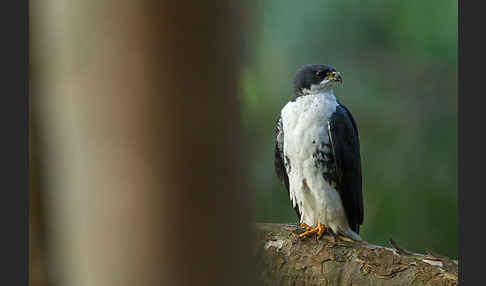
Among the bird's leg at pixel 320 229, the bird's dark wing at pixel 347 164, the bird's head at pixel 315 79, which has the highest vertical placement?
the bird's head at pixel 315 79

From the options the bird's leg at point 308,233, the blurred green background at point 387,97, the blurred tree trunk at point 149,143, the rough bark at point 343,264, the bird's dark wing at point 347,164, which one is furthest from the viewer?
the blurred green background at point 387,97

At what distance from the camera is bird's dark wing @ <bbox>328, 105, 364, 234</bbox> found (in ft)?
4.42

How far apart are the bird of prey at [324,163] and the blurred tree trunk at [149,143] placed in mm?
1158

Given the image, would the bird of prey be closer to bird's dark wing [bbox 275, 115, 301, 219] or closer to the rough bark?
bird's dark wing [bbox 275, 115, 301, 219]

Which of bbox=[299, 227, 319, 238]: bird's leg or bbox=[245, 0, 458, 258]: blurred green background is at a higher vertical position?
bbox=[245, 0, 458, 258]: blurred green background

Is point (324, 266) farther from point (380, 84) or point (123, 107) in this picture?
point (380, 84)

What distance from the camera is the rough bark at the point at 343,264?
959mm

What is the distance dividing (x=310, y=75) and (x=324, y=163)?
0.23 m

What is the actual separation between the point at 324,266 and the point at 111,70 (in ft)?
2.98

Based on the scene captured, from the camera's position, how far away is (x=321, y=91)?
142cm

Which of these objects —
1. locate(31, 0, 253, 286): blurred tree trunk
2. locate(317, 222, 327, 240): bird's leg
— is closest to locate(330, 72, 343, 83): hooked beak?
locate(317, 222, 327, 240): bird's leg

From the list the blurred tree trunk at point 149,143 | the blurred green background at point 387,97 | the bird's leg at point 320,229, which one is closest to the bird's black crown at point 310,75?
the bird's leg at point 320,229

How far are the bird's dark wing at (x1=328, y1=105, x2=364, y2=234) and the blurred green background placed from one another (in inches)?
20.3

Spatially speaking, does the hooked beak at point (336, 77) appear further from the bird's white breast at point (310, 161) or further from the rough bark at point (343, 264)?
the rough bark at point (343, 264)
